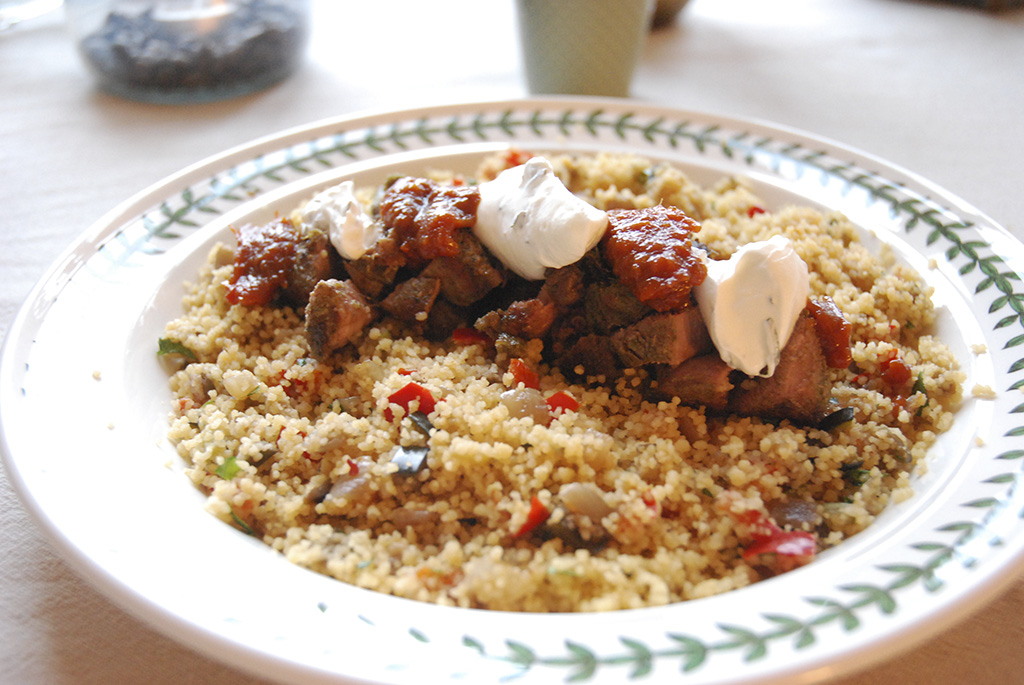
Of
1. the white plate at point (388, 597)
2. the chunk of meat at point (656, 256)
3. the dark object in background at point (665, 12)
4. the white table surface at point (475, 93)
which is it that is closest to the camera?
the white plate at point (388, 597)

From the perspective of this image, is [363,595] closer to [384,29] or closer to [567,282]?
[567,282]

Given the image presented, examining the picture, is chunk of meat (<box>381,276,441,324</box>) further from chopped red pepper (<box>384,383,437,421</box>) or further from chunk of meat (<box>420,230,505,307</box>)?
chopped red pepper (<box>384,383,437,421</box>)

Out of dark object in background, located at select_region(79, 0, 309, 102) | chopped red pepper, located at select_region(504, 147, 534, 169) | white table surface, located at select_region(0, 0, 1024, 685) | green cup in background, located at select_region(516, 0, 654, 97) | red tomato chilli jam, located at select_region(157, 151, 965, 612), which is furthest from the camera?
dark object in background, located at select_region(79, 0, 309, 102)

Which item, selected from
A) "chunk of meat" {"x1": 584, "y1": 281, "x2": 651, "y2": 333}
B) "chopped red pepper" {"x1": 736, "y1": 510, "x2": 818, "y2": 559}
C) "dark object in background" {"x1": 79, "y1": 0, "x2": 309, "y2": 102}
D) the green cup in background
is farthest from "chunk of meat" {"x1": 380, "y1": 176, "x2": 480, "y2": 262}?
"dark object in background" {"x1": 79, "y1": 0, "x2": 309, "y2": 102}

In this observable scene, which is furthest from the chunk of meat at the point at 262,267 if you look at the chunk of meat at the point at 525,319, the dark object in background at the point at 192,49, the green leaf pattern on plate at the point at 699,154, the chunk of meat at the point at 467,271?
the dark object in background at the point at 192,49

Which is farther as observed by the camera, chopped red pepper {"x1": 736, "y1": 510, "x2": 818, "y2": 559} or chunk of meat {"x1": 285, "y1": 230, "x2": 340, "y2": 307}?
chunk of meat {"x1": 285, "y1": 230, "x2": 340, "y2": 307}

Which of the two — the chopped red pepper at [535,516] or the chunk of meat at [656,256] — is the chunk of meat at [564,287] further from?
the chopped red pepper at [535,516]

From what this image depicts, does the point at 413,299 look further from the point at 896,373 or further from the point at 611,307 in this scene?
the point at 896,373
